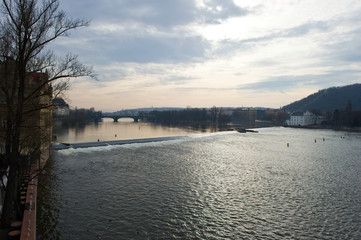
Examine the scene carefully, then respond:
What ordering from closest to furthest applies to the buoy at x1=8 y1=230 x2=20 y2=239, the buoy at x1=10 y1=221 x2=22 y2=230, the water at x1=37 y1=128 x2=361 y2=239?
the buoy at x1=8 y1=230 x2=20 y2=239
the buoy at x1=10 y1=221 x2=22 y2=230
the water at x1=37 y1=128 x2=361 y2=239

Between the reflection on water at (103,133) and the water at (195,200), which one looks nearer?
the water at (195,200)

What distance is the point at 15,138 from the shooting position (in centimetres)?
864

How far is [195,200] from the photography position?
14.3m

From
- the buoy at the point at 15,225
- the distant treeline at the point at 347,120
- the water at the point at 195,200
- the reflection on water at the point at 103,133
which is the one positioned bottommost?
the water at the point at 195,200

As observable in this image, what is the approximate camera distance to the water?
1073 centimetres

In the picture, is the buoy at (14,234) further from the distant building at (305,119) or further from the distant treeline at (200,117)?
the distant building at (305,119)

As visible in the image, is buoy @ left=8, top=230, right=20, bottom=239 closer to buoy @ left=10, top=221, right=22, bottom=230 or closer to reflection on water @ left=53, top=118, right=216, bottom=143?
buoy @ left=10, top=221, right=22, bottom=230

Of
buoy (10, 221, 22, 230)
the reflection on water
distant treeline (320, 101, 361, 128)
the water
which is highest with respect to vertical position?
A: distant treeline (320, 101, 361, 128)

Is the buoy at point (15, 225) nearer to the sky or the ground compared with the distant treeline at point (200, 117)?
nearer to the ground

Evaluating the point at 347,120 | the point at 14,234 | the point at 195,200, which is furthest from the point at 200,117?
the point at 14,234

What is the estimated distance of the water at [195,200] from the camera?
35.2ft

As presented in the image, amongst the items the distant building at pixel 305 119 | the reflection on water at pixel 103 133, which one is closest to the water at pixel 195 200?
the reflection on water at pixel 103 133

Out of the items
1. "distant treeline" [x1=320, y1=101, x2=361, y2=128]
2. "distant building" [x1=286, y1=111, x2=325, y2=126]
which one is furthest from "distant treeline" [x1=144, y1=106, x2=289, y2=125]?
"distant treeline" [x1=320, y1=101, x2=361, y2=128]

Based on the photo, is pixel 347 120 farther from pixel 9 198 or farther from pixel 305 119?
pixel 9 198
